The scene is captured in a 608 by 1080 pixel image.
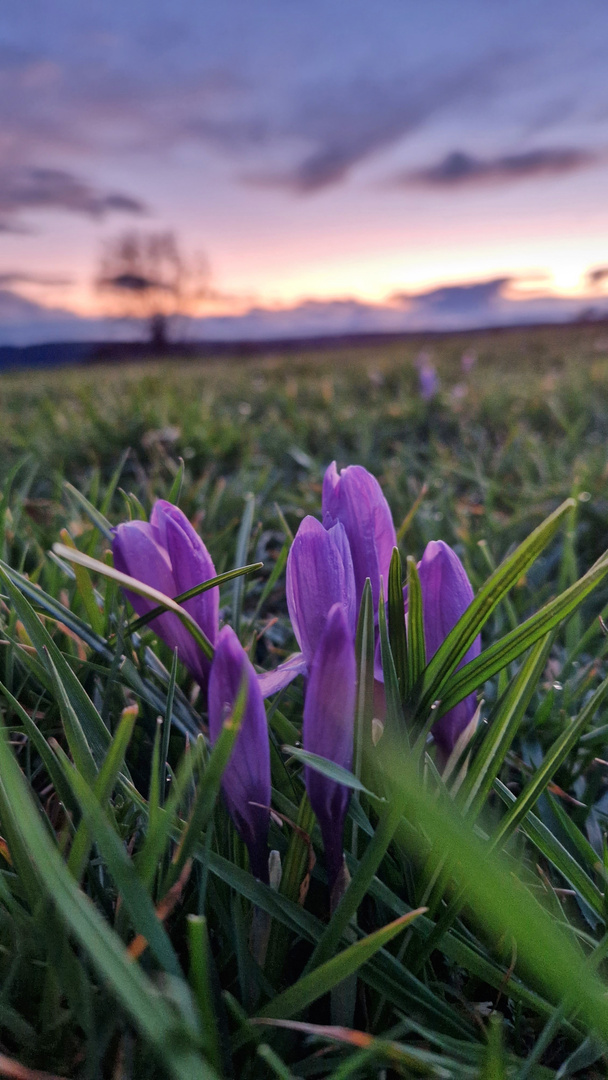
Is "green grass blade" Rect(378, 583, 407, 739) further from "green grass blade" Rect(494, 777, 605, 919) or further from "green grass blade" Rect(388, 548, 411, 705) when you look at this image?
"green grass blade" Rect(494, 777, 605, 919)

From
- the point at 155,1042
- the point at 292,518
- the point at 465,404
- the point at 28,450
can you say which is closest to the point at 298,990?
the point at 155,1042

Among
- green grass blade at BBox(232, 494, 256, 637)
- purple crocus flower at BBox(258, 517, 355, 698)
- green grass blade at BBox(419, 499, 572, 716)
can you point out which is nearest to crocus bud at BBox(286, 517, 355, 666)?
purple crocus flower at BBox(258, 517, 355, 698)

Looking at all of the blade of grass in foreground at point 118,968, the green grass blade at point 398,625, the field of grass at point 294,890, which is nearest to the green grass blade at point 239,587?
the field of grass at point 294,890

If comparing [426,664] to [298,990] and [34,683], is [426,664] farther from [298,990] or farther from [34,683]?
[34,683]

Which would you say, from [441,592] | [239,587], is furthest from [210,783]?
[239,587]

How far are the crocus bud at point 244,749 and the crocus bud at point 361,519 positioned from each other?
17cm

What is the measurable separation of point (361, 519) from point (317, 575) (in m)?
0.10

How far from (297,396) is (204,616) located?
12.7 feet

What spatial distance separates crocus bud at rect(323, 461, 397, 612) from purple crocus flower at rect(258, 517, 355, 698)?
7cm

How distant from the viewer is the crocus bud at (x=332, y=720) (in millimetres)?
500

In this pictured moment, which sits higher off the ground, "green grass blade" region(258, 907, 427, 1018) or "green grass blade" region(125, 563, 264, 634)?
"green grass blade" region(125, 563, 264, 634)

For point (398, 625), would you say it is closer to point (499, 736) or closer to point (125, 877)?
point (499, 736)

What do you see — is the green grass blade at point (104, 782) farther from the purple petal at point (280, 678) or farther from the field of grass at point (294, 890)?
the purple petal at point (280, 678)

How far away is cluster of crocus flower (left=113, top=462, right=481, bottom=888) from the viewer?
0.52 m
